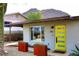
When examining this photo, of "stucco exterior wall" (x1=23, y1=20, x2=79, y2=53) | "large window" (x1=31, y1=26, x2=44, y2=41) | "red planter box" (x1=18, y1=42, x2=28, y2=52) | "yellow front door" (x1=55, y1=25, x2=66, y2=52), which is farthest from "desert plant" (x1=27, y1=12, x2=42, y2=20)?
"yellow front door" (x1=55, y1=25, x2=66, y2=52)

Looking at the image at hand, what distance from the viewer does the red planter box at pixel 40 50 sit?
5313mm

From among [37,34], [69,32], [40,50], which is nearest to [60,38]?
[69,32]

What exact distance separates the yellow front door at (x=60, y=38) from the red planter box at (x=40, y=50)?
68 cm

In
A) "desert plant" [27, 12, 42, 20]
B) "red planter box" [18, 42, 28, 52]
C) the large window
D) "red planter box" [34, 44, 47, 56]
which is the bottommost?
"red planter box" [34, 44, 47, 56]

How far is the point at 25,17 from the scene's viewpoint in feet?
15.7

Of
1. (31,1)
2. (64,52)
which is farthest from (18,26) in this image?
(64,52)

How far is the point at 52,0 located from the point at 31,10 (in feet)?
3.85

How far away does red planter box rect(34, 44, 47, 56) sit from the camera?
17.4ft

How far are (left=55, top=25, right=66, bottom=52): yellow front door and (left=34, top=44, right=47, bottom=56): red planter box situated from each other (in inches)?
26.9

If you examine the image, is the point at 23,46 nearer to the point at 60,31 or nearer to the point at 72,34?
the point at 60,31

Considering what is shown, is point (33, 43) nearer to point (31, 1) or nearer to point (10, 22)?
point (10, 22)

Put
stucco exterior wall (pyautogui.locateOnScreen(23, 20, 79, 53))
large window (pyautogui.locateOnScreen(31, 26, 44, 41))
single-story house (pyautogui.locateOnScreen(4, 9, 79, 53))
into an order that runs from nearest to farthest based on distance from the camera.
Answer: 1. large window (pyautogui.locateOnScreen(31, 26, 44, 41))
2. single-story house (pyautogui.locateOnScreen(4, 9, 79, 53))
3. stucco exterior wall (pyautogui.locateOnScreen(23, 20, 79, 53))

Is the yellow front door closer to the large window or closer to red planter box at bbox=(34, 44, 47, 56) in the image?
red planter box at bbox=(34, 44, 47, 56)

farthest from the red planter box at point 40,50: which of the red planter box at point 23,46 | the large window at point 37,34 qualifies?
the red planter box at point 23,46
